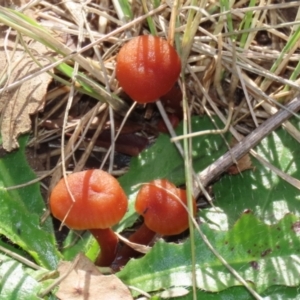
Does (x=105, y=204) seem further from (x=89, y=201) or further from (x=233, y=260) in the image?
(x=233, y=260)

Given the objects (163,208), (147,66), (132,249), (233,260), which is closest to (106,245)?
(132,249)

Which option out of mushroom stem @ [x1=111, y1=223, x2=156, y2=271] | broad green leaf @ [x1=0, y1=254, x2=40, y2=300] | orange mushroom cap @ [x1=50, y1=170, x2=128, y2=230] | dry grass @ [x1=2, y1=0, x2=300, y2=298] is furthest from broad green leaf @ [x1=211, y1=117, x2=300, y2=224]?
broad green leaf @ [x1=0, y1=254, x2=40, y2=300]

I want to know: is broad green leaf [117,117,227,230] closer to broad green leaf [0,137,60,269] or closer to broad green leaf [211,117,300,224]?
broad green leaf [211,117,300,224]

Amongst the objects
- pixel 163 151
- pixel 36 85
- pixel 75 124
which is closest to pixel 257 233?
pixel 163 151

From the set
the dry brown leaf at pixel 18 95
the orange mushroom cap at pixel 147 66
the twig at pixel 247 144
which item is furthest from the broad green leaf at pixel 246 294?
the dry brown leaf at pixel 18 95

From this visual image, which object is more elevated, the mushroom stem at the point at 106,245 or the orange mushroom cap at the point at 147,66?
the orange mushroom cap at the point at 147,66

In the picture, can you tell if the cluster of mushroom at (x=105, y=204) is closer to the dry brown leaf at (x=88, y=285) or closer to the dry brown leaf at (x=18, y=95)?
the dry brown leaf at (x=88, y=285)
